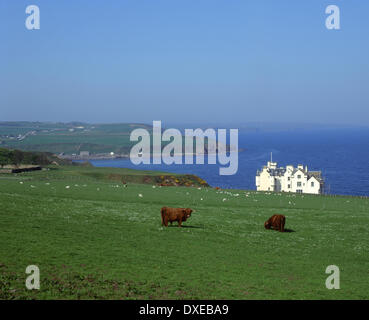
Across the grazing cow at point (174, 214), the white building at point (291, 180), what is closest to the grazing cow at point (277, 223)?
the grazing cow at point (174, 214)

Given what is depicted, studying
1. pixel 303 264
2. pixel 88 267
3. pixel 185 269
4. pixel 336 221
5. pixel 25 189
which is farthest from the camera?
pixel 25 189

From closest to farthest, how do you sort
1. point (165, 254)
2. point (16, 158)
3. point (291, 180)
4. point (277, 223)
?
point (165, 254) < point (277, 223) < point (16, 158) < point (291, 180)

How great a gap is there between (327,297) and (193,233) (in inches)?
489

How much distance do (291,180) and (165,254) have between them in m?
96.5

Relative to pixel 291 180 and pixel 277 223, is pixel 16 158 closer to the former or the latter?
pixel 291 180

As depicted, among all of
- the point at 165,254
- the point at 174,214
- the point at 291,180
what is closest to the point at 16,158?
the point at 291,180

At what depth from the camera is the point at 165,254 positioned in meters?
24.7

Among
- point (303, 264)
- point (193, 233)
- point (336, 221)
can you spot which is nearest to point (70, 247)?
point (193, 233)

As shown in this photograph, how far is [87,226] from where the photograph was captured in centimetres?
2980

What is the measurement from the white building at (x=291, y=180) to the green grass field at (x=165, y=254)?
7485 cm

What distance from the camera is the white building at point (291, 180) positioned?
375ft

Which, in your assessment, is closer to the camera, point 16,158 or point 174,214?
point 174,214

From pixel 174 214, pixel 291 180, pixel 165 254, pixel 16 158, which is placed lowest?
pixel 165 254
